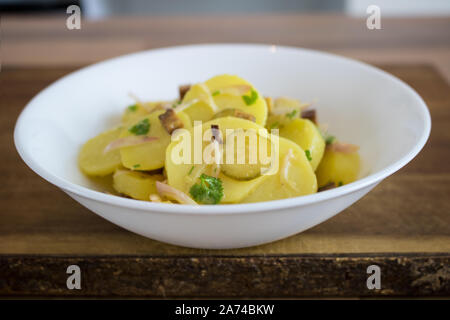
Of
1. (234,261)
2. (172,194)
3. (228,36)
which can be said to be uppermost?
(228,36)

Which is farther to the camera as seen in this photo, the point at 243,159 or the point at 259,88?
the point at 259,88

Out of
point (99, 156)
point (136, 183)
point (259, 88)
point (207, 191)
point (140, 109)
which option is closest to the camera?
point (207, 191)

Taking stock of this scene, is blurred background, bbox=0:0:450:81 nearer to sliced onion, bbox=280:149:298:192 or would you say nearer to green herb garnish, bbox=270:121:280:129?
green herb garnish, bbox=270:121:280:129

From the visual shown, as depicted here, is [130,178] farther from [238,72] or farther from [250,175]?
[238,72]

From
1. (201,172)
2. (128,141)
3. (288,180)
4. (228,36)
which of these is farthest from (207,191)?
(228,36)

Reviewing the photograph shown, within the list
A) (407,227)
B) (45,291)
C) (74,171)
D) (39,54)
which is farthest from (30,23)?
(407,227)

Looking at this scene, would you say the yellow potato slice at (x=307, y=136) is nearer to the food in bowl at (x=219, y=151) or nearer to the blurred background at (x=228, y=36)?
the food in bowl at (x=219, y=151)

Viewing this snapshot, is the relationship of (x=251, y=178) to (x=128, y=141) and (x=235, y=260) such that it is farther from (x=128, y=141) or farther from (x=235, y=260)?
(x=128, y=141)

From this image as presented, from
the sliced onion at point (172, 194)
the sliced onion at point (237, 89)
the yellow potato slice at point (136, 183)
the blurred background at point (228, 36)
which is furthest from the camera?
the blurred background at point (228, 36)

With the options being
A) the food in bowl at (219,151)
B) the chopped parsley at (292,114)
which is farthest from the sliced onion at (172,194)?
the chopped parsley at (292,114)

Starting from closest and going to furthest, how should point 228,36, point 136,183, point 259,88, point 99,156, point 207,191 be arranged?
1. point 207,191
2. point 136,183
3. point 99,156
4. point 259,88
5. point 228,36
